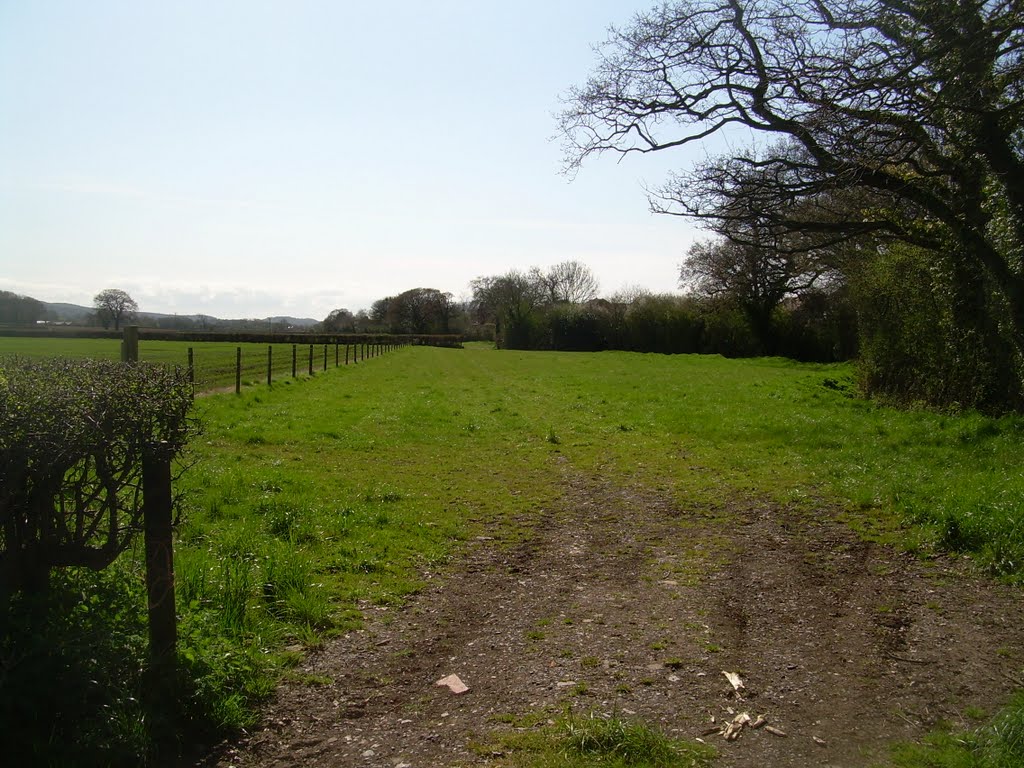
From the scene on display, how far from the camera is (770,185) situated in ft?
41.9

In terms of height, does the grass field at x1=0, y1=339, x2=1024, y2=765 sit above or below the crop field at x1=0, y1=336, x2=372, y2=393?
below

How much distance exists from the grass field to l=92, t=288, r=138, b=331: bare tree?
0.80 metres

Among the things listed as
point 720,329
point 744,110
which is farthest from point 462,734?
point 720,329

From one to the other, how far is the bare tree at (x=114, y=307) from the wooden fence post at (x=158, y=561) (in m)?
6.83

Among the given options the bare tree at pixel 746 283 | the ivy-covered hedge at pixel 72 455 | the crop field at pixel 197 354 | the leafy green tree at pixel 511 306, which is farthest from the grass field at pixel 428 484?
the leafy green tree at pixel 511 306

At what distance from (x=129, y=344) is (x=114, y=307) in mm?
6762

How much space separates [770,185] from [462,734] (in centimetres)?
1184

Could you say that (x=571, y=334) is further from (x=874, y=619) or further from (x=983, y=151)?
(x=874, y=619)

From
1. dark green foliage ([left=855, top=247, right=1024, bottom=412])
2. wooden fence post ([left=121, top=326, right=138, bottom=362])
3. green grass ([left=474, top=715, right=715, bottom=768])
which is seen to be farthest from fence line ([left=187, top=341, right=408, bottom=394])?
dark green foliage ([left=855, top=247, right=1024, bottom=412])

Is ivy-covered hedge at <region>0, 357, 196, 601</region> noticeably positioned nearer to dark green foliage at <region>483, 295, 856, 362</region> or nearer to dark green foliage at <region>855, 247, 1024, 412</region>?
dark green foliage at <region>855, 247, 1024, 412</region>

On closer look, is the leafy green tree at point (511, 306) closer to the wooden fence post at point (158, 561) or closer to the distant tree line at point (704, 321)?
the distant tree line at point (704, 321)

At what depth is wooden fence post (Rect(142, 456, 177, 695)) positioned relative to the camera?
3.66m

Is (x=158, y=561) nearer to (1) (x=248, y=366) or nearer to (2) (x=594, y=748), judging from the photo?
(2) (x=594, y=748)

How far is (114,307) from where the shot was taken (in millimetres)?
11266
